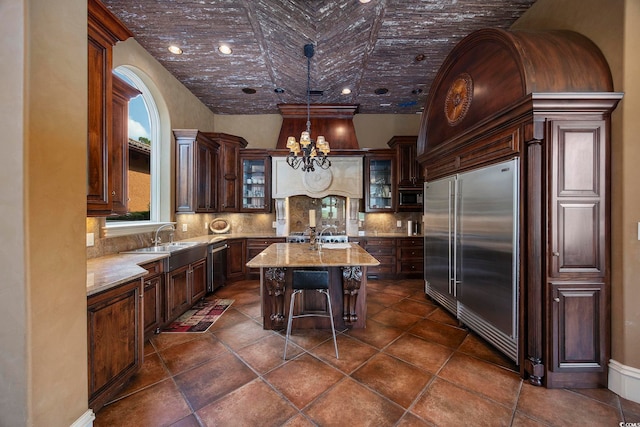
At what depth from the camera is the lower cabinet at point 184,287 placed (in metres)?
2.92

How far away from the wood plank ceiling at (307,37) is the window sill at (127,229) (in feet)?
7.81

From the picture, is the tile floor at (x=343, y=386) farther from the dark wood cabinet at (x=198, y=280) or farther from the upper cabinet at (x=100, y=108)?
the upper cabinet at (x=100, y=108)

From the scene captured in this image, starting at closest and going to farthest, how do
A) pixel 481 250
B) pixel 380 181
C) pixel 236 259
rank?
pixel 481 250, pixel 236 259, pixel 380 181

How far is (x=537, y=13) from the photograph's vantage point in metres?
2.58

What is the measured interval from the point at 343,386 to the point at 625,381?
6.94ft

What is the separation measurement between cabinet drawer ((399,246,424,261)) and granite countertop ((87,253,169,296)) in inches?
162

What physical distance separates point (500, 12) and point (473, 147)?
159cm

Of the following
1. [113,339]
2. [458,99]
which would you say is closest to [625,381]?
[458,99]

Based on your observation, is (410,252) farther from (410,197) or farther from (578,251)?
(578,251)

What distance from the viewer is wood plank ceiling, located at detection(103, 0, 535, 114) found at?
2611 mm

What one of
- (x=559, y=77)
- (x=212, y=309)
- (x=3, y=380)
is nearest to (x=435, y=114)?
(x=559, y=77)

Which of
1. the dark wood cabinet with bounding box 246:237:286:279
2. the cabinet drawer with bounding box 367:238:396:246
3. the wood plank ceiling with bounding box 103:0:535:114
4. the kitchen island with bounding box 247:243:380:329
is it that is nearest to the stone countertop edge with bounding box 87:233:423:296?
the kitchen island with bounding box 247:243:380:329

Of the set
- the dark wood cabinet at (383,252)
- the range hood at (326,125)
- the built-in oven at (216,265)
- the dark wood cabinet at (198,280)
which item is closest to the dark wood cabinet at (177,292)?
the dark wood cabinet at (198,280)

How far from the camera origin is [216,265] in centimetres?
420
